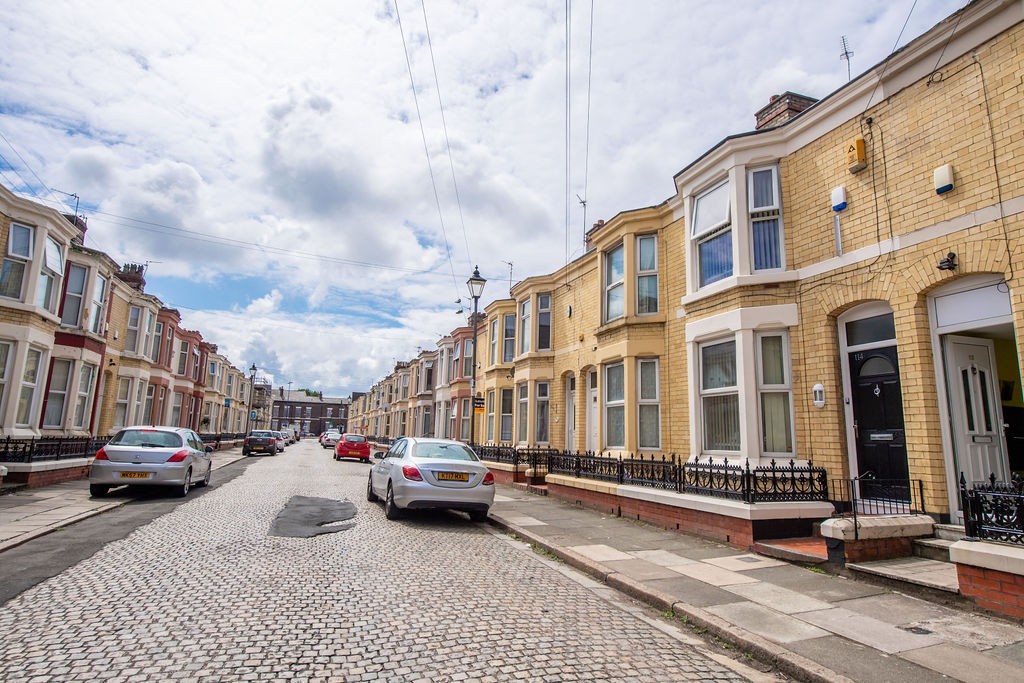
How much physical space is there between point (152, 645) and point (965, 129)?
33.7ft

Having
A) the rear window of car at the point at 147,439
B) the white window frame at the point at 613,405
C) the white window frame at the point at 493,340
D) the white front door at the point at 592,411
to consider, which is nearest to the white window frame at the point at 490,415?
the white window frame at the point at 493,340

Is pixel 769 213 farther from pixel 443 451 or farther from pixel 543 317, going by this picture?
pixel 543 317

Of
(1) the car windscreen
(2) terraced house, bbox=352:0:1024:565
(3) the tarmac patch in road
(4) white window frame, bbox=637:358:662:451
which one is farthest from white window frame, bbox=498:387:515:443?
(1) the car windscreen

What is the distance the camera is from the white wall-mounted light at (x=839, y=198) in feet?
29.6

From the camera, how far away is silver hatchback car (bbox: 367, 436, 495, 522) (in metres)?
9.88

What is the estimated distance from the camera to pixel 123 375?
23.6 m

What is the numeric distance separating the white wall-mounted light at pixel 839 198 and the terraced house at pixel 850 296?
33 mm

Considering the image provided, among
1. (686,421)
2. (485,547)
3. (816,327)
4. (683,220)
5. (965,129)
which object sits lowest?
(485,547)

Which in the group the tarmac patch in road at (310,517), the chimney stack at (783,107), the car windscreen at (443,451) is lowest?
the tarmac patch in road at (310,517)

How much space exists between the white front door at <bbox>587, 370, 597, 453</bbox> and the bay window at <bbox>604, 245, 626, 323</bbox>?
7.86ft

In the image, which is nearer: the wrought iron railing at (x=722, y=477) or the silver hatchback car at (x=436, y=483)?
the wrought iron railing at (x=722, y=477)

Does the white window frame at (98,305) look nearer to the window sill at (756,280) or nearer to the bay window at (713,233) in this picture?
the bay window at (713,233)

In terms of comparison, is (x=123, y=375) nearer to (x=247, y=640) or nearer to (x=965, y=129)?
(x=247, y=640)

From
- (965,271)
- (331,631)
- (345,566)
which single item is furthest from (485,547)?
(965,271)
